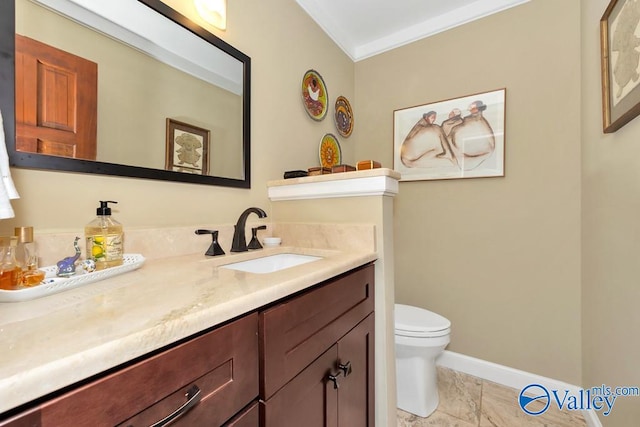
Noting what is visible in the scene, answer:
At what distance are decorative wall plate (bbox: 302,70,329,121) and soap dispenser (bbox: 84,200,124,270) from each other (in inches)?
51.8

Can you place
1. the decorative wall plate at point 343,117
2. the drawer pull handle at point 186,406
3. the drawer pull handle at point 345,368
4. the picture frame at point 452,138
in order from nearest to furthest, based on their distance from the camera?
the drawer pull handle at point 186,406 < the drawer pull handle at point 345,368 < the picture frame at point 452,138 < the decorative wall plate at point 343,117

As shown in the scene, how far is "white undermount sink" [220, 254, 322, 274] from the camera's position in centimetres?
114

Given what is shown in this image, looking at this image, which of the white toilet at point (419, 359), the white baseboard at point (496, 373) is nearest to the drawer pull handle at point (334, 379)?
the white toilet at point (419, 359)

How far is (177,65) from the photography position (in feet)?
3.42

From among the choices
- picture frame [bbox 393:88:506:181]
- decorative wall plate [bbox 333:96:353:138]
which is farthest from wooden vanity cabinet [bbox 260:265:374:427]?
decorative wall plate [bbox 333:96:353:138]

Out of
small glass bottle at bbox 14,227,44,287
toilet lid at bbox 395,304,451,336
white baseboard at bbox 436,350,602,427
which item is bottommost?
white baseboard at bbox 436,350,602,427

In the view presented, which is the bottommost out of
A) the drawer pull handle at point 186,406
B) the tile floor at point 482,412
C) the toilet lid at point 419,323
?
the tile floor at point 482,412

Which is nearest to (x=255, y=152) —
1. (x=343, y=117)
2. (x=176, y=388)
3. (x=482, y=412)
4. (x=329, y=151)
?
(x=329, y=151)

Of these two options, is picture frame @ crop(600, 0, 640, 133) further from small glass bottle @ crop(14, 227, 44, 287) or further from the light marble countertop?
small glass bottle @ crop(14, 227, 44, 287)

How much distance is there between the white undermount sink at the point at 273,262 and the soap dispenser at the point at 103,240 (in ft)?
1.43

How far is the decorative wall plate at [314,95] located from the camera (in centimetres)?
175

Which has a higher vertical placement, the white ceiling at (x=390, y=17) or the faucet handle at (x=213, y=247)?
the white ceiling at (x=390, y=17)

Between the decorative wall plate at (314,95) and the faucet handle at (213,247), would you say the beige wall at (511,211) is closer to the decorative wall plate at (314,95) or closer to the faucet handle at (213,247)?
the decorative wall plate at (314,95)

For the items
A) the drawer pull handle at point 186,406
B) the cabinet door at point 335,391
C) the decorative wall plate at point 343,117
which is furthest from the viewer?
the decorative wall plate at point 343,117
